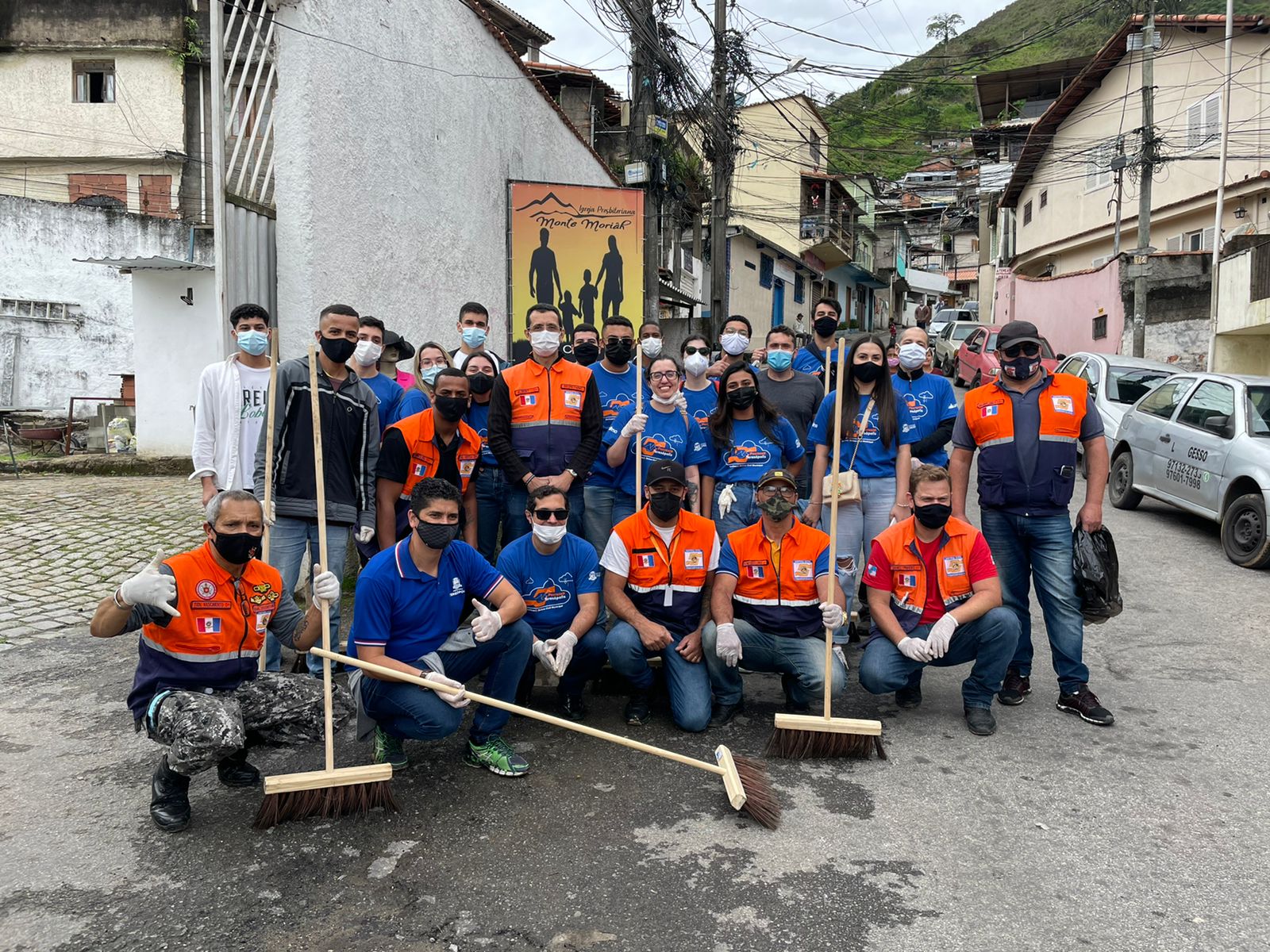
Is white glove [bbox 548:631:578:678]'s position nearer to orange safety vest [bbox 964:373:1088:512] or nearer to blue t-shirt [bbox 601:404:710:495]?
blue t-shirt [bbox 601:404:710:495]

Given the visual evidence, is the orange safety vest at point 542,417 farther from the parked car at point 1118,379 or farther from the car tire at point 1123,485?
the parked car at point 1118,379

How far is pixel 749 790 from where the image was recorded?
12.6 feet

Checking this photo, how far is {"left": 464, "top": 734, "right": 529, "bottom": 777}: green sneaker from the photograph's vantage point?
13.8 ft

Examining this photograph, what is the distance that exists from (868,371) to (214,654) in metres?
3.97

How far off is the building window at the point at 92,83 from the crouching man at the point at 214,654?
21.6 meters

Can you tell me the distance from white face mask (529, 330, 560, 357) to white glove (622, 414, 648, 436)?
0.64 metres

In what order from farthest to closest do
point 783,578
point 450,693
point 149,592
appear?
point 783,578 < point 450,693 < point 149,592

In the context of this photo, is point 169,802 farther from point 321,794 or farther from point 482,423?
point 482,423

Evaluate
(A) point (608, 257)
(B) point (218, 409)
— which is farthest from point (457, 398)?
(A) point (608, 257)

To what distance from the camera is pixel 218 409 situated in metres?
5.21

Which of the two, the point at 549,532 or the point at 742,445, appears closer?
the point at 549,532

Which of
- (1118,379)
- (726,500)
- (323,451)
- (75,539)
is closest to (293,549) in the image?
(323,451)

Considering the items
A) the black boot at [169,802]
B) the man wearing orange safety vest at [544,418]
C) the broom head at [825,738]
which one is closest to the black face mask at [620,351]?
the man wearing orange safety vest at [544,418]

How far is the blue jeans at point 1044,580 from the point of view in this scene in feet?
16.3
